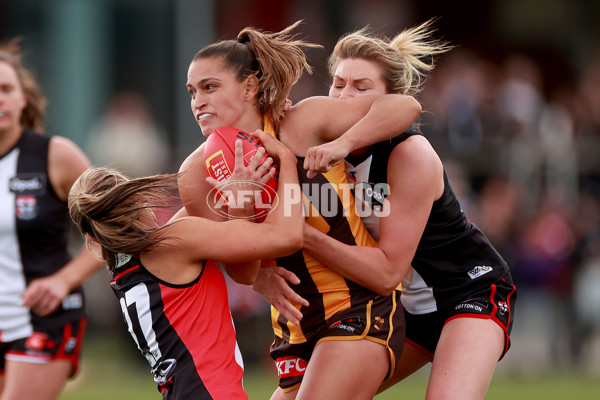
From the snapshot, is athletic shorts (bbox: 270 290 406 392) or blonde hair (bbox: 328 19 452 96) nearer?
athletic shorts (bbox: 270 290 406 392)

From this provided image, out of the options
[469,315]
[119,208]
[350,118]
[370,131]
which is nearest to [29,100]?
[119,208]

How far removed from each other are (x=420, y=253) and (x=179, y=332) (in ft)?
4.52

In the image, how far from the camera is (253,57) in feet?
14.3

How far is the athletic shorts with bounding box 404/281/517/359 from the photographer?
458cm

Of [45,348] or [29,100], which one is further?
[29,100]

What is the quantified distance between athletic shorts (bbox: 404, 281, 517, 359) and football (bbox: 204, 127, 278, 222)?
1114 mm

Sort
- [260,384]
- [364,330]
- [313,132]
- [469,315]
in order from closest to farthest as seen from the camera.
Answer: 1. [364,330]
2. [313,132]
3. [469,315]
4. [260,384]

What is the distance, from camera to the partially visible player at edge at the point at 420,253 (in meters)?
4.23

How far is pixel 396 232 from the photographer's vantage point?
14.0 feet

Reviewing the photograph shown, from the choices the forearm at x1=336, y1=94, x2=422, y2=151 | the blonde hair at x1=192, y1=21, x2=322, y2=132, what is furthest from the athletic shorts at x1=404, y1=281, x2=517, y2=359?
the blonde hair at x1=192, y1=21, x2=322, y2=132

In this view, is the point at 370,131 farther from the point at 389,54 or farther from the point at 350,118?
the point at 389,54

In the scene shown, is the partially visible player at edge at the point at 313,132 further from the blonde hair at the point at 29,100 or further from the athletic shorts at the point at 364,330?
the blonde hair at the point at 29,100

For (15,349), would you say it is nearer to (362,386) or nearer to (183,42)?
(362,386)

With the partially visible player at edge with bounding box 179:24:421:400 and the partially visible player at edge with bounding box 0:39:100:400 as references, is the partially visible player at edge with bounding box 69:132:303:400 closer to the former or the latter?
the partially visible player at edge with bounding box 179:24:421:400
